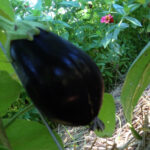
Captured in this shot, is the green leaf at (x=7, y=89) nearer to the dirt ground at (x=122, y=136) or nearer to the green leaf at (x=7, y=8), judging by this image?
the green leaf at (x=7, y=8)

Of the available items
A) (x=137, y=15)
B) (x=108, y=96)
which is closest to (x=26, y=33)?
(x=108, y=96)

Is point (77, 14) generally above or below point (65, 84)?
below

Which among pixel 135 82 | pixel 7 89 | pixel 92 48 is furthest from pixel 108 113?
pixel 92 48

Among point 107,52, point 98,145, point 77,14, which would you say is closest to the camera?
point 98,145

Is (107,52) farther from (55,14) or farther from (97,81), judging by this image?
(97,81)

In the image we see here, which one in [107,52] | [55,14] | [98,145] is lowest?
[107,52]

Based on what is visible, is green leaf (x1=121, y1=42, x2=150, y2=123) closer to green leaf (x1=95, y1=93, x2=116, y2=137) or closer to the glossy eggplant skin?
green leaf (x1=95, y1=93, x2=116, y2=137)

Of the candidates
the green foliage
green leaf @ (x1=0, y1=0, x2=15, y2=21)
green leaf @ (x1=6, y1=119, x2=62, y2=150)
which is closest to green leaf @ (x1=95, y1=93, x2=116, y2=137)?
the green foliage
